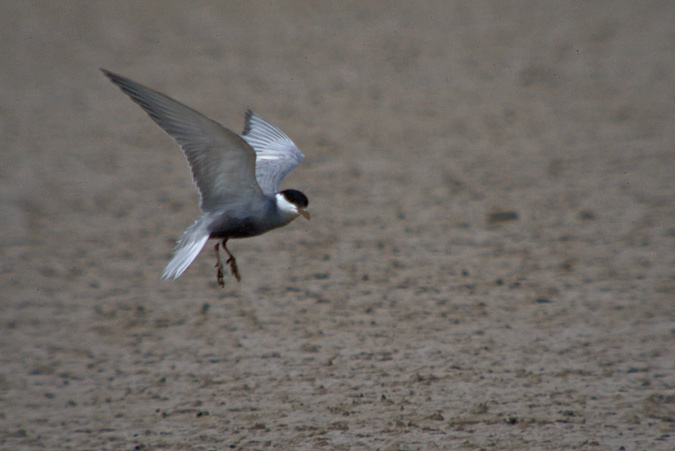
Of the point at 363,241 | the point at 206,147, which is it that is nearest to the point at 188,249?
the point at 206,147

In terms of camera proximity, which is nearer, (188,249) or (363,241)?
(188,249)

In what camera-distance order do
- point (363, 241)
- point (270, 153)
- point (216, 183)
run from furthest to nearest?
1. point (363, 241)
2. point (270, 153)
3. point (216, 183)

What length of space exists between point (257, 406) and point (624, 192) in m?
4.58

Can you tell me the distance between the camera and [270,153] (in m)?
5.59

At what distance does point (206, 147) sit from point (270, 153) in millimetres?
1182

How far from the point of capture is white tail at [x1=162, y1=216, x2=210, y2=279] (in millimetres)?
4320

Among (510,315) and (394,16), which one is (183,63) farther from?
(510,315)

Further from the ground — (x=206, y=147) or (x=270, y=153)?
(x=270, y=153)

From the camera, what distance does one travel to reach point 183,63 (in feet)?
40.1

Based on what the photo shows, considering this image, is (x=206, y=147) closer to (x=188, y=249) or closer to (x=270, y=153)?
(x=188, y=249)

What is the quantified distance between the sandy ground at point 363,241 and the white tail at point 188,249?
37.5 inches

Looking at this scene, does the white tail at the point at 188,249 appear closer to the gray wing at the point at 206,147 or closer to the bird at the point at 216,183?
the bird at the point at 216,183

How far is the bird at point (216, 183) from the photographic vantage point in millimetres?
4289

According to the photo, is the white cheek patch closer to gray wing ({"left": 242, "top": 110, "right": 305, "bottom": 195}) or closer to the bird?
the bird
